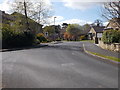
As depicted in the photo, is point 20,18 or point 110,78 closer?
point 110,78

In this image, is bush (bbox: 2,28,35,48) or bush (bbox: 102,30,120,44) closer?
bush (bbox: 102,30,120,44)

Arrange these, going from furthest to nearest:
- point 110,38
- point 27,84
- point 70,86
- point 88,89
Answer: point 110,38 → point 27,84 → point 70,86 → point 88,89

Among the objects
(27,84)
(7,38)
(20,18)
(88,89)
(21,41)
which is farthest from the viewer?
(20,18)

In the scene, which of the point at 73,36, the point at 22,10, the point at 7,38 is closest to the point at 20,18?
the point at 22,10

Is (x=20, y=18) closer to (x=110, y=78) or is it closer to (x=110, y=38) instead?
(x=110, y=38)

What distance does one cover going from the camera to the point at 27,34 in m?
34.2

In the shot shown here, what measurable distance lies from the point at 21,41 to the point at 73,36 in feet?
177

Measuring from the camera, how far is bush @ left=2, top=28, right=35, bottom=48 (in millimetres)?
28578

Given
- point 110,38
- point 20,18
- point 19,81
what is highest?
point 20,18

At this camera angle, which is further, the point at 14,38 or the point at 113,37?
the point at 14,38

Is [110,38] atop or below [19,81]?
atop

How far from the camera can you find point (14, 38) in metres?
30.0

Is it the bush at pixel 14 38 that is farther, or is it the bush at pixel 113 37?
the bush at pixel 14 38

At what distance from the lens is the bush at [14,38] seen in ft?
93.8
